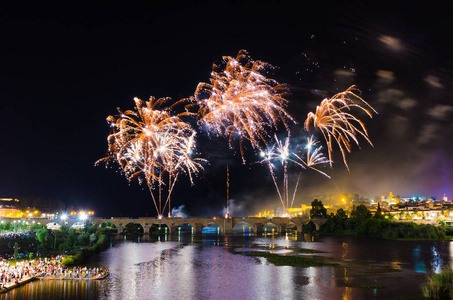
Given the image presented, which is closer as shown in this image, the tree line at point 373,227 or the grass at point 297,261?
the grass at point 297,261

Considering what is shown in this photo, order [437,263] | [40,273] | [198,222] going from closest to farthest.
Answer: [40,273]
[437,263]
[198,222]

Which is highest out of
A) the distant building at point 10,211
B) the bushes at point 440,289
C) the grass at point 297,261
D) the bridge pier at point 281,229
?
the distant building at point 10,211

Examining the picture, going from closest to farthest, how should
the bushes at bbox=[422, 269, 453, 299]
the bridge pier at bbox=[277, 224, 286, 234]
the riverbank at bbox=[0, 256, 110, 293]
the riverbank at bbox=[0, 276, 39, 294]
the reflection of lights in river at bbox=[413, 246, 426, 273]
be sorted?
the bushes at bbox=[422, 269, 453, 299] < the riverbank at bbox=[0, 276, 39, 294] < the riverbank at bbox=[0, 256, 110, 293] < the reflection of lights in river at bbox=[413, 246, 426, 273] < the bridge pier at bbox=[277, 224, 286, 234]

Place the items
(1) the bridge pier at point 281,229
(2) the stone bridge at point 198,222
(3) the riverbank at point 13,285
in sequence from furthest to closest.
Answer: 1. (1) the bridge pier at point 281,229
2. (2) the stone bridge at point 198,222
3. (3) the riverbank at point 13,285

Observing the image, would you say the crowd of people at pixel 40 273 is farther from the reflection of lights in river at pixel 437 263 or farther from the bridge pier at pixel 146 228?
the bridge pier at pixel 146 228

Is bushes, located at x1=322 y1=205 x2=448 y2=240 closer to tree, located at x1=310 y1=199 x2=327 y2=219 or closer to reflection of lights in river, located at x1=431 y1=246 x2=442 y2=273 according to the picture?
tree, located at x1=310 y1=199 x2=327 y2=219

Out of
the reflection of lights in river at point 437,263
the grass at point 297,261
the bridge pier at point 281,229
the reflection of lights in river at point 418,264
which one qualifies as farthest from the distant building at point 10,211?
the reflection of lights in river at point 437,263

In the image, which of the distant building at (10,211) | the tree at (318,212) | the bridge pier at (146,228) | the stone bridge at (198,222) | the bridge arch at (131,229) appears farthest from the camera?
the distant building at (10,211)

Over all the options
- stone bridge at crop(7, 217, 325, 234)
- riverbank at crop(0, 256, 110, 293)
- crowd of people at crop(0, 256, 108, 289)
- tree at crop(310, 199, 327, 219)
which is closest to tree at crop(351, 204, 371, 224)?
stone bridge at crop(7, 217, 325, 234)

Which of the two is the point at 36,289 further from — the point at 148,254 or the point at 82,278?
the point at 148,254

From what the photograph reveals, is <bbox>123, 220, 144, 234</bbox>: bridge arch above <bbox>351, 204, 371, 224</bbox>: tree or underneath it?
A: underneath

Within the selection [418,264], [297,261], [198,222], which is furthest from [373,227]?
[297,261]

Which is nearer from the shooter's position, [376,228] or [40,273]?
[40,273]

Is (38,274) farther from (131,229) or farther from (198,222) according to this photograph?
(131,229)
